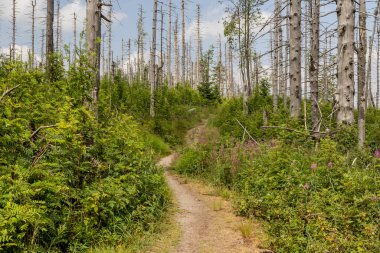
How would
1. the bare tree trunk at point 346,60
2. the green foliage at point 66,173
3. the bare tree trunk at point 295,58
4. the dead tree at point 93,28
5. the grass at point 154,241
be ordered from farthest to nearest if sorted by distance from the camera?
1. the bare tree trunk at point 295,58
2. the dead tree at point 93,28
3. the bare tree trunk at point 346,60
4. the grass at point 154,241
5. the green foliage at point 66,173

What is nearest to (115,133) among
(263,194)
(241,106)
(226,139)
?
(263,194)

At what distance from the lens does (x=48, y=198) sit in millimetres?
4129

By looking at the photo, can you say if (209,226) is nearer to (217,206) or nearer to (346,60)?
(217,206)

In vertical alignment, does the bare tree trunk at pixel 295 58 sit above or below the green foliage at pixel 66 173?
above

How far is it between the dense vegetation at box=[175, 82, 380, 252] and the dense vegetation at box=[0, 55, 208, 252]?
2062 mm

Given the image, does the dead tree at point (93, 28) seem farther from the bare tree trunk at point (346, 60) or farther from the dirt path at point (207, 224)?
the bare tree trunk at point (346, 60)

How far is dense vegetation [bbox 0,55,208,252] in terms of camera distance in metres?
3.75

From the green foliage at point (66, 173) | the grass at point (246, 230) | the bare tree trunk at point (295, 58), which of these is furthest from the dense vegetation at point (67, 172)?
the bare tree trunk at point (295, 58)

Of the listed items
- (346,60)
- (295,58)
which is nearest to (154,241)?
(346,60)

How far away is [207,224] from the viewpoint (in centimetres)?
582

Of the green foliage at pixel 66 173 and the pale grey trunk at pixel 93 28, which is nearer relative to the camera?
the green foliage at pixel 66 173

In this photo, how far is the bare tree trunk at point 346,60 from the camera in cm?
581

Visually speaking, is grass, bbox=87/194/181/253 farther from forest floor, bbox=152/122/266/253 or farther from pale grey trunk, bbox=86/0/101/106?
pale grey trunk, bbox=86/0/101/106

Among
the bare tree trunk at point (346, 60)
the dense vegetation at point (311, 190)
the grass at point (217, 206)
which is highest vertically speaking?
the bare tree trunk at point (346, 60)
